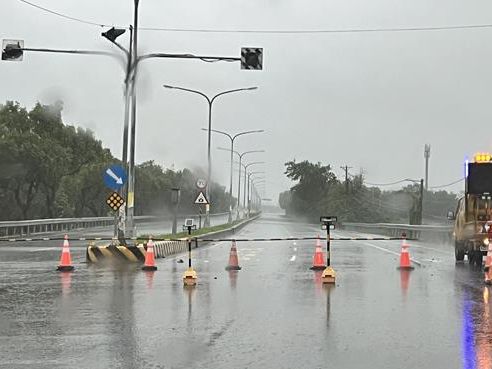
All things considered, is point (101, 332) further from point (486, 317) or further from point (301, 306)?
point (486, 317)

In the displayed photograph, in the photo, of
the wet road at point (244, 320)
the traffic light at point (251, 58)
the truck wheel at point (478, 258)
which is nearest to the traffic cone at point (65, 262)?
the wet road at point (244, 320)

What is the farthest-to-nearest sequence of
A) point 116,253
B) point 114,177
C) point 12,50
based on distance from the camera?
point 114,177 → point 12,50 → point 116,253

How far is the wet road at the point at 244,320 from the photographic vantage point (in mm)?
7844

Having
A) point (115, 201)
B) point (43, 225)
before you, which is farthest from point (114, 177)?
point (43, 225)

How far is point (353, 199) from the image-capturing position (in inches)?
3959

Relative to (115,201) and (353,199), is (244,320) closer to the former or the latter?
(115,201)

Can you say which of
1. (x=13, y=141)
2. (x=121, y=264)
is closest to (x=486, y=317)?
(x=121, y=264)

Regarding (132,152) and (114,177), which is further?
(132,152)

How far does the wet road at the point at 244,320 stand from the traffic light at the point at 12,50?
7168mm

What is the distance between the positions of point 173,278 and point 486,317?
8061 mm

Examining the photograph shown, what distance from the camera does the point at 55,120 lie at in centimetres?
5500

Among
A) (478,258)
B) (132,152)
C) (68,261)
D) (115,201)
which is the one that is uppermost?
(132,152)

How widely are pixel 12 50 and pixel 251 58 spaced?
25.0 feet

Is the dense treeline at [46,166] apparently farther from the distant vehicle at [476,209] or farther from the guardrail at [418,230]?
the distant vehicle at [476,209]
